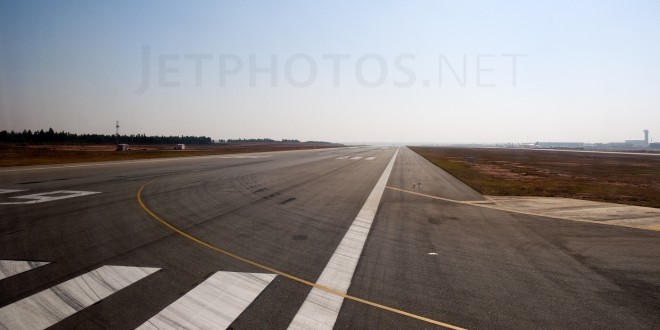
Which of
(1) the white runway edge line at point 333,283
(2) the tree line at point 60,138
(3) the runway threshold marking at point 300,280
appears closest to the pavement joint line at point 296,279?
(3) the runway threshold marking at point 300,280

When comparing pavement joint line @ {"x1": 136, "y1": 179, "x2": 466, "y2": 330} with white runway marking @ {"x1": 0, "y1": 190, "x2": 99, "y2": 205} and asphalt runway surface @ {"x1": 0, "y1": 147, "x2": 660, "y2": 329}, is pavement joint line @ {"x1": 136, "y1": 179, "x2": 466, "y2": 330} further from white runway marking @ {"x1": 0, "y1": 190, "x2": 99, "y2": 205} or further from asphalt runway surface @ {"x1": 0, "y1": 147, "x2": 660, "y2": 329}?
white runway marking @ {"x1": 0, "y1": 190, "x2": 99, "y2": 205}

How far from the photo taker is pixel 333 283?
21.5 feet

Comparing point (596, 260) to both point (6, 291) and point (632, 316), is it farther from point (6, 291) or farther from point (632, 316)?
point (6, 291)

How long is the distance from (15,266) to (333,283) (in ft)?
21.3

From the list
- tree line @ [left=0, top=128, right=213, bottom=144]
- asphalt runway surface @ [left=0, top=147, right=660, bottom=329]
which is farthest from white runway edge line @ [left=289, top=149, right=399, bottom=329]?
tree line @ [left=0, top=128, right=213, bottom=144]

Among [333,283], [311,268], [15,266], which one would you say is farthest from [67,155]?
[333,283]

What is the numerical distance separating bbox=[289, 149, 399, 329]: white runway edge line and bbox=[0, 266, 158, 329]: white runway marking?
134 inches

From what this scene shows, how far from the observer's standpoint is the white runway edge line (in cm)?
513

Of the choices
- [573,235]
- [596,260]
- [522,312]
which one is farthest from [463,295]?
[573,235]

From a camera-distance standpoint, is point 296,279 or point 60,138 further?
point 60,138

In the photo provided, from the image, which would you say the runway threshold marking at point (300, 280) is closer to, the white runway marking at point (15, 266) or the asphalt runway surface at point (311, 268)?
the asphalt runway surface at point (311, 268)

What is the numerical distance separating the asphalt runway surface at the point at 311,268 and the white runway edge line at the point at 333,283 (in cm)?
3

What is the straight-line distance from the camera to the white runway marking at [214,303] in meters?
5.00

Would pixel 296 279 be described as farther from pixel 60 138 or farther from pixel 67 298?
pixel 60 138
